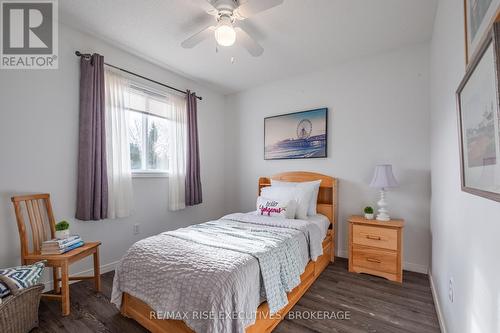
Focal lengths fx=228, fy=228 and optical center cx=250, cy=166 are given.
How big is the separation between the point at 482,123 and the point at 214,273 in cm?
146

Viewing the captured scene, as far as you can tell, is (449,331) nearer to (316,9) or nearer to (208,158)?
(316,9)

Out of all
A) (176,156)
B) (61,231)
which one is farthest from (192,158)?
(61,231)

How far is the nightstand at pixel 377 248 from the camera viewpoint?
2420 millimetres

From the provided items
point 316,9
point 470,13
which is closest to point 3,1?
point 316,9

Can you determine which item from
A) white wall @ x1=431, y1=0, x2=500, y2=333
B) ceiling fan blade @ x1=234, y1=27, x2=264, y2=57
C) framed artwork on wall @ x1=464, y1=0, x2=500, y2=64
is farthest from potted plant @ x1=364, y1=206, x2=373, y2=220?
ceiling fan blade @ x1=234, y1=27, x2=264, y2=57

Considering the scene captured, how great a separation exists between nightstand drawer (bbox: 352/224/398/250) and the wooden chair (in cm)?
278

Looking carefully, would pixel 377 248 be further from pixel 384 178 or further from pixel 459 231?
pixel 459 231

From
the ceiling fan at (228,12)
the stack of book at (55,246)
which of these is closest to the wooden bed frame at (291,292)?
the stack of book at (55,246)

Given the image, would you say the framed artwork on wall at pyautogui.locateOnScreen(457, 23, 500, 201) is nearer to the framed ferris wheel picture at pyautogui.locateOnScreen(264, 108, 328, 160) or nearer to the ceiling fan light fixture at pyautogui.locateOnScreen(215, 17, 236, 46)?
the ceiling fan light fixture at pyautogui.locateOnScreen(215, 17, 236, 46)

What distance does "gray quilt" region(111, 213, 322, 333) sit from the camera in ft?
4.29

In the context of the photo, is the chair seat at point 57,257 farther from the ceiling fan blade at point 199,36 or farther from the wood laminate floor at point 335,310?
the ceiling fan blade at point 199,36

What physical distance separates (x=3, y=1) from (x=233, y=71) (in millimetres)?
2348

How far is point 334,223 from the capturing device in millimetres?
3068

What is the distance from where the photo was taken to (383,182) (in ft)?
8.35
